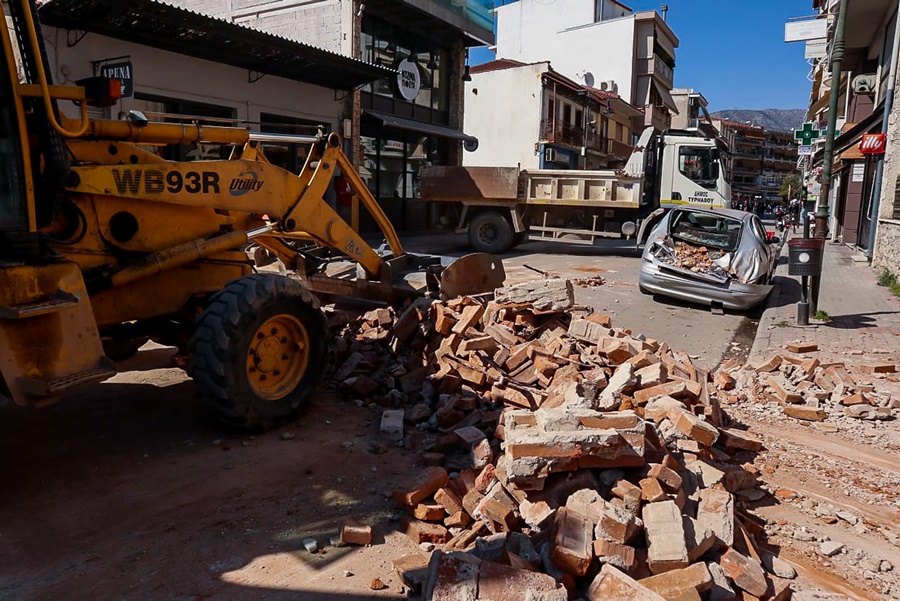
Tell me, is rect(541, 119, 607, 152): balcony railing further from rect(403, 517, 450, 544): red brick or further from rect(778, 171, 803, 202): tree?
rect(778, 171, 803, 202): tree

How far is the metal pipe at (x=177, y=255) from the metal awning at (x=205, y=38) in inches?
318

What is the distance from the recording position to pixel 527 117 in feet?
103

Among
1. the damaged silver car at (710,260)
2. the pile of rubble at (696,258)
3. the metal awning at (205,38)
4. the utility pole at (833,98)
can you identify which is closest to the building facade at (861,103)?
the utility pole at (833,98)

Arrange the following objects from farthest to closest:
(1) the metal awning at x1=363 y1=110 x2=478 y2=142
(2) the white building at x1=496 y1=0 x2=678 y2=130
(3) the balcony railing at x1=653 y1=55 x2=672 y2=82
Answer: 1. (3) the balcony railing at x1=653 y1=55 x2=672 y2=82
2. (2) the white building at x1=496 y1=0 x2=678 y2=130
3. (1) the metal awning at x1=363 y1=110 x2=478 y2=142

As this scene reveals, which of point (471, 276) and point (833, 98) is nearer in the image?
point (471, 276)

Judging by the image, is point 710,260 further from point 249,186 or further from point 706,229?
point 249,186

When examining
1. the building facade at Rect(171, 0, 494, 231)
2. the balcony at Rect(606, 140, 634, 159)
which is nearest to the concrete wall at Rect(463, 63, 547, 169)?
the building facade at Rect(171, 0, 494, 231)

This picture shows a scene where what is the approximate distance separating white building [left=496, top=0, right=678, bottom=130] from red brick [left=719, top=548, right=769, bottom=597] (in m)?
45.0

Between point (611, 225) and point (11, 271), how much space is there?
15.8 meters

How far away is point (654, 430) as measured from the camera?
445 cm

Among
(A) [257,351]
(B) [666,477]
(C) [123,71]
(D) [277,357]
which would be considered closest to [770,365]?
(B) [666,477]

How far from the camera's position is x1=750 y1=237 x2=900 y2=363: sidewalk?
828 centimetres

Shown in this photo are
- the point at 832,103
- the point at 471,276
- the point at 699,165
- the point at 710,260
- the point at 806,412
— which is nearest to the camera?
the point at 806,412

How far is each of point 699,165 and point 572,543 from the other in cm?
1733
